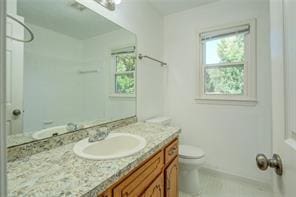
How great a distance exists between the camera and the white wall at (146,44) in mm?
1790

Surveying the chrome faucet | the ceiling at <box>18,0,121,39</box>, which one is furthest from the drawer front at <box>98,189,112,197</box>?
the ceiling at <box>18,0,121,39</box>

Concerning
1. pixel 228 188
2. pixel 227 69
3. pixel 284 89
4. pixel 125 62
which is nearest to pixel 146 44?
pixel 125 62

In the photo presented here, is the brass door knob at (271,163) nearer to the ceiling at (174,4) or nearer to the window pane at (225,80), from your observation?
the window pane at (225,80)

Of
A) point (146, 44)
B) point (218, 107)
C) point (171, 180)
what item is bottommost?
point (171, 180)

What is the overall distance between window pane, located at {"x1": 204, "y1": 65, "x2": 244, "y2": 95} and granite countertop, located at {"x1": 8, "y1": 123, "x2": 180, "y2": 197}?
1.60 meters

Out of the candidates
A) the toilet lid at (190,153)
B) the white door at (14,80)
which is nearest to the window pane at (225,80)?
the toilet lid at (190,153)

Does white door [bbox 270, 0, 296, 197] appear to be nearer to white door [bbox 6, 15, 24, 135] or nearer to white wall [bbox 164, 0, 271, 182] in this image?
white door [bbox 6, 15, 24, 135]

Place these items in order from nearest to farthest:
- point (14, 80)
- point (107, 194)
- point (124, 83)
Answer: point (107, 194)
point (14, 80)
point (124, 83)

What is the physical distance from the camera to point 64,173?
73cm

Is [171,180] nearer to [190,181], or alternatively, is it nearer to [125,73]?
[190,181]

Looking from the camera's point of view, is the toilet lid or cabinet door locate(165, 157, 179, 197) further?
the toilet lid

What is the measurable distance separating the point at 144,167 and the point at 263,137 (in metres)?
1.67

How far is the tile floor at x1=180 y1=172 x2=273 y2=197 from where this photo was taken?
1873 mm

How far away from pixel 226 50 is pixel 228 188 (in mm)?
1674
